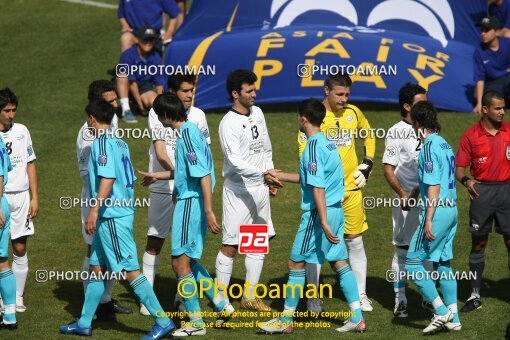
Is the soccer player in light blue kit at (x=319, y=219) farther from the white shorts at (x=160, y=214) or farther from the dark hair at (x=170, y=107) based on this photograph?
the white shorts at (x=160, y=214)

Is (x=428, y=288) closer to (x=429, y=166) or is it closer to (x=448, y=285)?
(x=448, y=285)

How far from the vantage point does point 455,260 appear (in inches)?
468

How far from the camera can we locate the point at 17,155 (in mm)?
10375

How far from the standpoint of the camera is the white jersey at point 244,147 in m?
10.2

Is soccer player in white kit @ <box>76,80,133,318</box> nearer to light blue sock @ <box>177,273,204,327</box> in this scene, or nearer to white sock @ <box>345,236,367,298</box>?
light blue sock @ <box>177,273,204,327</box>

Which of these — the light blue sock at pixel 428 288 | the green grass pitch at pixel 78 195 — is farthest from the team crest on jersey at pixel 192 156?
the light blue sock at pixel 428 288

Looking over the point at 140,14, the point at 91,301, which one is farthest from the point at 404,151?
the point at 140,14

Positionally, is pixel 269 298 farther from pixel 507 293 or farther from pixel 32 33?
pixel 32 33

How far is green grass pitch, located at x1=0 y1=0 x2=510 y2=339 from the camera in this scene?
10.1m

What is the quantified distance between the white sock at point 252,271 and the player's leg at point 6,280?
235 cm

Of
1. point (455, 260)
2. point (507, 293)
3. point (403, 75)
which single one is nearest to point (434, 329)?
point (507, 293)

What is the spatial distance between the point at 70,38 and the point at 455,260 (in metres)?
10.5

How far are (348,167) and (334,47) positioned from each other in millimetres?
5722

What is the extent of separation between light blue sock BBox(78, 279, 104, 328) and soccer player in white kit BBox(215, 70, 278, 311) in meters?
1.30
